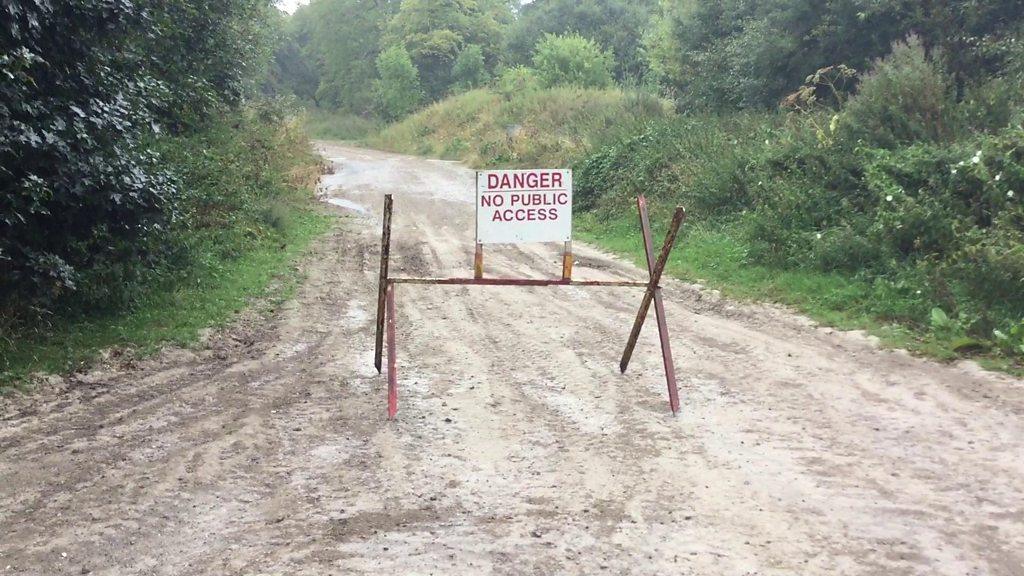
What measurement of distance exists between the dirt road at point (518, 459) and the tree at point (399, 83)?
4512cm

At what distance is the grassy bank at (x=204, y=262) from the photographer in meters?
8.08

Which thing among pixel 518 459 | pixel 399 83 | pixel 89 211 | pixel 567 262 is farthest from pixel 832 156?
pixel 399 83

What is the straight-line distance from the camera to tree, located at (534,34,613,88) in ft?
129

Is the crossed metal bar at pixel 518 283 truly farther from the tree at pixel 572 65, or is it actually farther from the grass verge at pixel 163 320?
the tree at pixel 572 65

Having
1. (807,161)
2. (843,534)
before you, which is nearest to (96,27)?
(843,534)

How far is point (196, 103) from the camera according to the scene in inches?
672

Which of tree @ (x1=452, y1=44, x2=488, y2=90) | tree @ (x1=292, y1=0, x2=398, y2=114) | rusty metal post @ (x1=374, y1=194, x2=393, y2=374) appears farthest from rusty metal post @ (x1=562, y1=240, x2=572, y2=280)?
tree @ (x1=292, y1=0, x2=398, y2=114)

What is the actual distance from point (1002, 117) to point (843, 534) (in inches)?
402

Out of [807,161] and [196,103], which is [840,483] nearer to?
[807,161]

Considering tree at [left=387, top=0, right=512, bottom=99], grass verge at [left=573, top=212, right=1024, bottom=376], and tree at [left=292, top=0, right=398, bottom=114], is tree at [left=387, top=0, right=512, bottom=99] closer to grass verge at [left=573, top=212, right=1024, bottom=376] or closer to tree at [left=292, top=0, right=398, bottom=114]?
tree at [left=292, top=0, right=398, bottom=114]

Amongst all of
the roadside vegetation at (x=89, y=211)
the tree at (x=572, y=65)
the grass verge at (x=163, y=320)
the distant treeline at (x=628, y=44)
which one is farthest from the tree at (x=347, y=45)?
the roadside vegetation at (x=89, y=211)

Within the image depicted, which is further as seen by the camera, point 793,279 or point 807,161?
point 807,161

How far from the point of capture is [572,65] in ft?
130

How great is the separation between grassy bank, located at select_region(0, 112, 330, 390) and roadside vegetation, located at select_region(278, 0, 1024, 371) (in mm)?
6266
